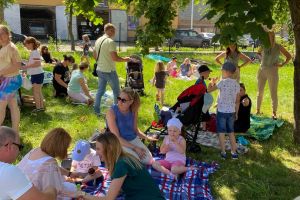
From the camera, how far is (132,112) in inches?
197

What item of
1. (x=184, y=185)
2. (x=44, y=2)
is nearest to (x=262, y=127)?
(x=184, y=185)

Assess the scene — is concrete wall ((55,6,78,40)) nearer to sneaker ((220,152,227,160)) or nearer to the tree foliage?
sneaker ((220,152,227,160))

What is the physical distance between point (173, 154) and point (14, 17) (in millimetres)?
29970

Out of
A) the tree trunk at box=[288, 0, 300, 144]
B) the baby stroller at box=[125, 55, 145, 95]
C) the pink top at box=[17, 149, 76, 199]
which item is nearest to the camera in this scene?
the pink top at box=[17, 149, 76, 199]

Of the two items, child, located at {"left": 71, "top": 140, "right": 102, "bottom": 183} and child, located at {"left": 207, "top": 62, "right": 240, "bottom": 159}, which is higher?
child, located at {"left": 207, "top": 62, "right": 240, "bottom": 159}

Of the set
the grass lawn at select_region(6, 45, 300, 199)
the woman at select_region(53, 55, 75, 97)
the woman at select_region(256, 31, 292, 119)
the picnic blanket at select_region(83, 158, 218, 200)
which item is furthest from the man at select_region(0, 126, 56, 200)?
the woman at select_region(53, 55, 75, 97)

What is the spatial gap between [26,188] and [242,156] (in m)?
4.06

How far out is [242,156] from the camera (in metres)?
5.82

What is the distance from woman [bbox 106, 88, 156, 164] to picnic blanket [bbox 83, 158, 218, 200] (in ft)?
1.02

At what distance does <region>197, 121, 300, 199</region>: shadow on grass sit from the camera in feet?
15.2

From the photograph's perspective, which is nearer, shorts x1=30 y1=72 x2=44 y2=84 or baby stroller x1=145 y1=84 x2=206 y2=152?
baby stroller x1=145 y1=84 x2=206 y2=152

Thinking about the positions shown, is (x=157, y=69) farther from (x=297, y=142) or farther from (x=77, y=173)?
(x=77, y=173)

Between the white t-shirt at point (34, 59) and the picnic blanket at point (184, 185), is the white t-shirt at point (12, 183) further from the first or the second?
the white t-shirt at point (34, 59)

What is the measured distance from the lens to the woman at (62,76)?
357 inches
